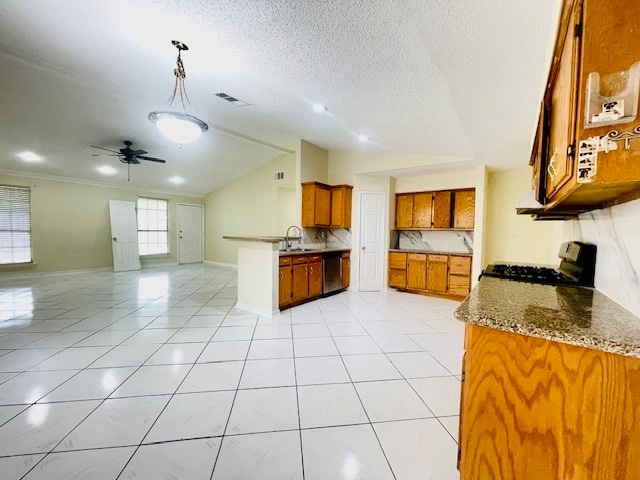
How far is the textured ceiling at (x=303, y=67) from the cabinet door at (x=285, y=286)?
214 centimetres

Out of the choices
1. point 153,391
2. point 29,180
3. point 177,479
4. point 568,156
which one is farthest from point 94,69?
point 29,180

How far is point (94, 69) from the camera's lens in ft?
9.18

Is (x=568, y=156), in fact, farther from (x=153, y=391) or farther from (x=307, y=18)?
(x=153, y=391)

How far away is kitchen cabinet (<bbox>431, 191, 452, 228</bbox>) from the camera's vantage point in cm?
479

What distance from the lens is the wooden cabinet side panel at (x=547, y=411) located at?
773mm

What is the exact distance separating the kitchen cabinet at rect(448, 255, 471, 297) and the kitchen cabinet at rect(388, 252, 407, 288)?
2.65 ft

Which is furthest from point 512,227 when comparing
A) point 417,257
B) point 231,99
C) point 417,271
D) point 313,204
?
point 231,99

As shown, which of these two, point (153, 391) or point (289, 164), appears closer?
point (153, 391)

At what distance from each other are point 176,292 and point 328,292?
2.87 meters

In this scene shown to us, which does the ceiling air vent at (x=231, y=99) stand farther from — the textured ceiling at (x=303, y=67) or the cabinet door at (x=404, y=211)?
the cabinet door at (x=404, y=211)

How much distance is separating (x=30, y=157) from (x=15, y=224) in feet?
5.59

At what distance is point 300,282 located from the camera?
4.08 metres

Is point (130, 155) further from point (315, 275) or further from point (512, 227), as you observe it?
point (512, 227)

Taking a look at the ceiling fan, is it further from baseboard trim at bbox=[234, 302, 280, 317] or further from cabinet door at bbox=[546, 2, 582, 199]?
cabinet door at bbox=[546, 2, 582, 199]
